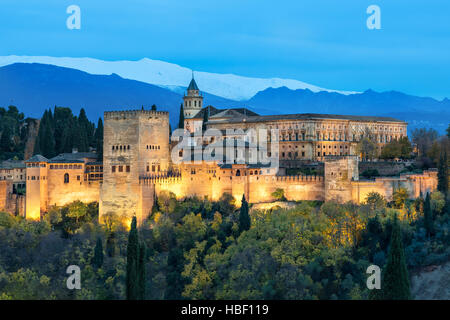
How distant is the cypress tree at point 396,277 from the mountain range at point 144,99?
449 ft

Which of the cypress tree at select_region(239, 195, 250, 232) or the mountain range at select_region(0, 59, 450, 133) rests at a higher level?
the mountain range at select_region(0, 59, 450, 133)

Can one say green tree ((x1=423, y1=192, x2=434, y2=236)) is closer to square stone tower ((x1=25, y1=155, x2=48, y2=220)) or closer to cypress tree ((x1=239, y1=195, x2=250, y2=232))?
cypress tree ((x1=239, y1=195, x2=250, y2=232))

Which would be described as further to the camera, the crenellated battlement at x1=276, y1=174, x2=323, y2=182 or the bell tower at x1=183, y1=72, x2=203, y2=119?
the bell tower at x1=183, y1=72, x2=203, y2=119

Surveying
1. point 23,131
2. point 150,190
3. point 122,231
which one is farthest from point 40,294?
point 23,131

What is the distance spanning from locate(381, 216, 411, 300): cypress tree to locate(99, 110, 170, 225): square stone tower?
2271 centimetres

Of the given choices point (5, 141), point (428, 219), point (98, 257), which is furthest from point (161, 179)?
point (5, 141)

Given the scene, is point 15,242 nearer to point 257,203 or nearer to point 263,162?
point 257,203

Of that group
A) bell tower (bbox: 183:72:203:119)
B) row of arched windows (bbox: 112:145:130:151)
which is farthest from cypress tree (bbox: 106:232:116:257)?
bell tower (bbox: 183:72:203:119)

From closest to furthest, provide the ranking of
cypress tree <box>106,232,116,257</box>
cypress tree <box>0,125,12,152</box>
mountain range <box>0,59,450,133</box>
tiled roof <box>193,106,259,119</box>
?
cypress tree <box>106,232,116,257</box>, cypress tree <box>0,125,12,152</box>, tiled roof <box>193,106,259,119</box>, mountain range <box>0,59,450,133</box>

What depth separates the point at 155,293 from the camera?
139 ft

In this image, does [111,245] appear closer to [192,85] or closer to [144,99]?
[192,85]

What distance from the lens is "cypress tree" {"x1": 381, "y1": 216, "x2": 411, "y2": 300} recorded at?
120 feet

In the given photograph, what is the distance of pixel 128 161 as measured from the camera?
54.6m

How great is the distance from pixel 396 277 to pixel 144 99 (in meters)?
156
